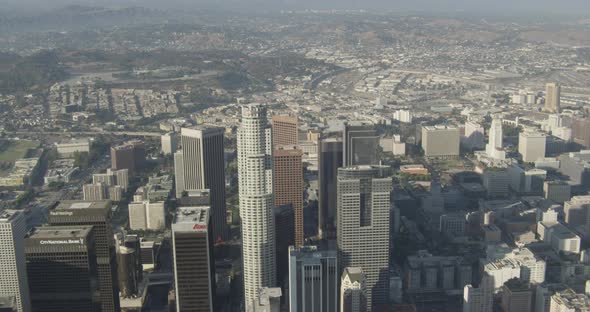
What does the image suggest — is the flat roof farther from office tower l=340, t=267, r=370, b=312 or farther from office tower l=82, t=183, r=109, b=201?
office tower l=82, t=183, r=109, b=201

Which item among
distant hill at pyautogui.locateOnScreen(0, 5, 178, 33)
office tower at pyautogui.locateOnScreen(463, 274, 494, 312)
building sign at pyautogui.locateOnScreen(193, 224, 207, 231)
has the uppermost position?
distant hill at pyautogui.locateOnScreen(0, 5, 178, 33)

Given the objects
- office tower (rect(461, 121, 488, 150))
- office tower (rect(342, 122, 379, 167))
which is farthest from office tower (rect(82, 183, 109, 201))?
office tower (rect(461, 121, 488, 150))

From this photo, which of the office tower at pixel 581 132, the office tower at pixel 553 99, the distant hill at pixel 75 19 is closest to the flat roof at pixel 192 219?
the office tower at pixel 581 132

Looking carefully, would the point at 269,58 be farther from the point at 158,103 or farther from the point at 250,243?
the point at 250,243

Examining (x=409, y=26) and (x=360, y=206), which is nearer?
(x=360, y=206)

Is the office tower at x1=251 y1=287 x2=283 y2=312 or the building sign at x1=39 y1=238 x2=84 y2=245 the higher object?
the building sign at x1=39 y1=238 x2=84 y2=245

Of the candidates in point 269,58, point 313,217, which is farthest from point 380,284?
point 269,58
